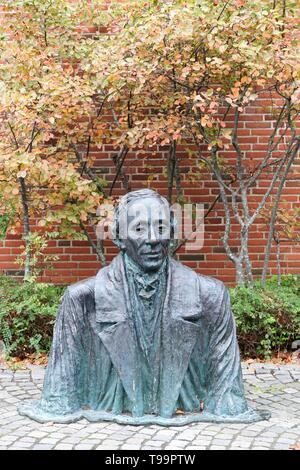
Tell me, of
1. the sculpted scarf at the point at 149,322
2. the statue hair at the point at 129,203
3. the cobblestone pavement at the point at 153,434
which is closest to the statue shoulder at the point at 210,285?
the sculpted scarf at the point at 149,322

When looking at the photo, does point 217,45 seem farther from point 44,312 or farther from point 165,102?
point 44,312

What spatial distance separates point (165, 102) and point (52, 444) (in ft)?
11.9

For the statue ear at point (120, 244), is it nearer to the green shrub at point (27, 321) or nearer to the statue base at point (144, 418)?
the statue base at point (144, 418)

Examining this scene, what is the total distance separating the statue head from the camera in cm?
435

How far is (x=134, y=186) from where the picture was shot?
25.5 feet

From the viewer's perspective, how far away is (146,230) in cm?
437

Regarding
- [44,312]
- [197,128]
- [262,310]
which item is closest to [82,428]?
[44,312]

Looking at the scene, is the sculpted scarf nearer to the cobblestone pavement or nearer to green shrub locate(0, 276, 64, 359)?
the cobblestone pavement

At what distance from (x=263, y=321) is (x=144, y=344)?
2048 mm

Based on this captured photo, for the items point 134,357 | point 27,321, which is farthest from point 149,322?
point 27,321

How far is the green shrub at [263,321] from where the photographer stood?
6199 mm

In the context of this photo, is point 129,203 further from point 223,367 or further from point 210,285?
point 223,367

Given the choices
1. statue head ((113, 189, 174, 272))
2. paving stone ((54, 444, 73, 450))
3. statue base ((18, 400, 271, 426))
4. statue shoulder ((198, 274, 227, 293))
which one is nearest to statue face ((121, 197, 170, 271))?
statue head ((113, 189, 174, 272))

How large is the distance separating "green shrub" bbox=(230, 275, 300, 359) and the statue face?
2.00m
